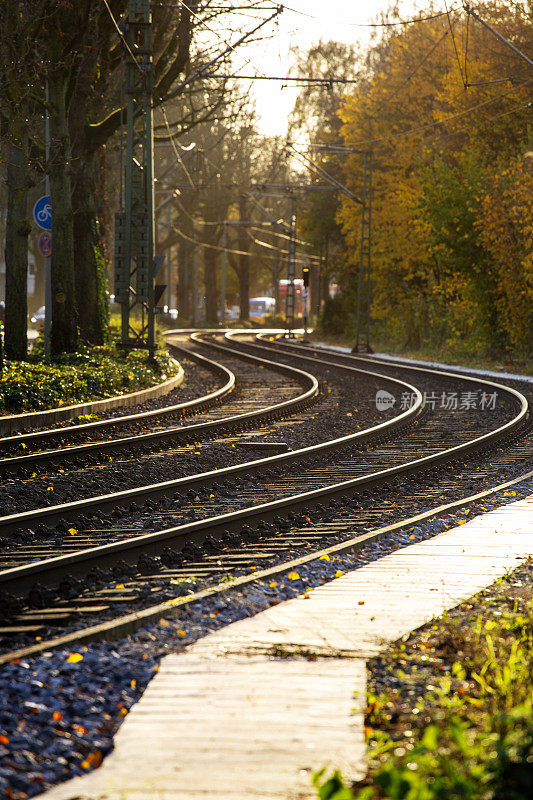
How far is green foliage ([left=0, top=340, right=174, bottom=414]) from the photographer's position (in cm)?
1614

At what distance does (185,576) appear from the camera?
22.1ft

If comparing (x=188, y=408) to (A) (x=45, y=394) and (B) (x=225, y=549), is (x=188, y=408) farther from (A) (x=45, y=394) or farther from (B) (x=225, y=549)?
(B) (x=225, y=549)

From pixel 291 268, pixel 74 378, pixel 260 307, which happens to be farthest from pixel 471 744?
pixel 260 307

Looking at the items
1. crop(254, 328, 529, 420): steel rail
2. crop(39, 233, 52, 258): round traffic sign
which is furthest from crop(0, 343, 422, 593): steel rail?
crop(39, 233, 52, 258): round traffic sign

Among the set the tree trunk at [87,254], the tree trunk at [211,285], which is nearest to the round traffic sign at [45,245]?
the tree trunk at [87,254]

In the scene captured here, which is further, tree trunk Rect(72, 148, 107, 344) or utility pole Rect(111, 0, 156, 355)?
tree trunk Rect(72, 148, 107, 344)

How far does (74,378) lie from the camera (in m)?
18.5

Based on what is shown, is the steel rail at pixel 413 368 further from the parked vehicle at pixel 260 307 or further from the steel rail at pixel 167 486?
the parked vehicle at pixel 260 307

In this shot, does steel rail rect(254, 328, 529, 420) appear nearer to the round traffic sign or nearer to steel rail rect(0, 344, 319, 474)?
steel rail rect(0, 344, 319, 474)

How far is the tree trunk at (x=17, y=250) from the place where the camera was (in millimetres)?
19766

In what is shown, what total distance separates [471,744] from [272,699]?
1.02m

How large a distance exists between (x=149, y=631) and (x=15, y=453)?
7.11 m

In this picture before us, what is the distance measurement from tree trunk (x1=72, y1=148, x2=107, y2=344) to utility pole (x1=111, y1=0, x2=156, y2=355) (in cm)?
185

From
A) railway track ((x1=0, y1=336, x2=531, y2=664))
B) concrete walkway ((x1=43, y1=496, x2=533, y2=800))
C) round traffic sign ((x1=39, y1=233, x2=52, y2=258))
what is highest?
round traffic sign ((x1=39, y1=233, x2=52, y2=258))
